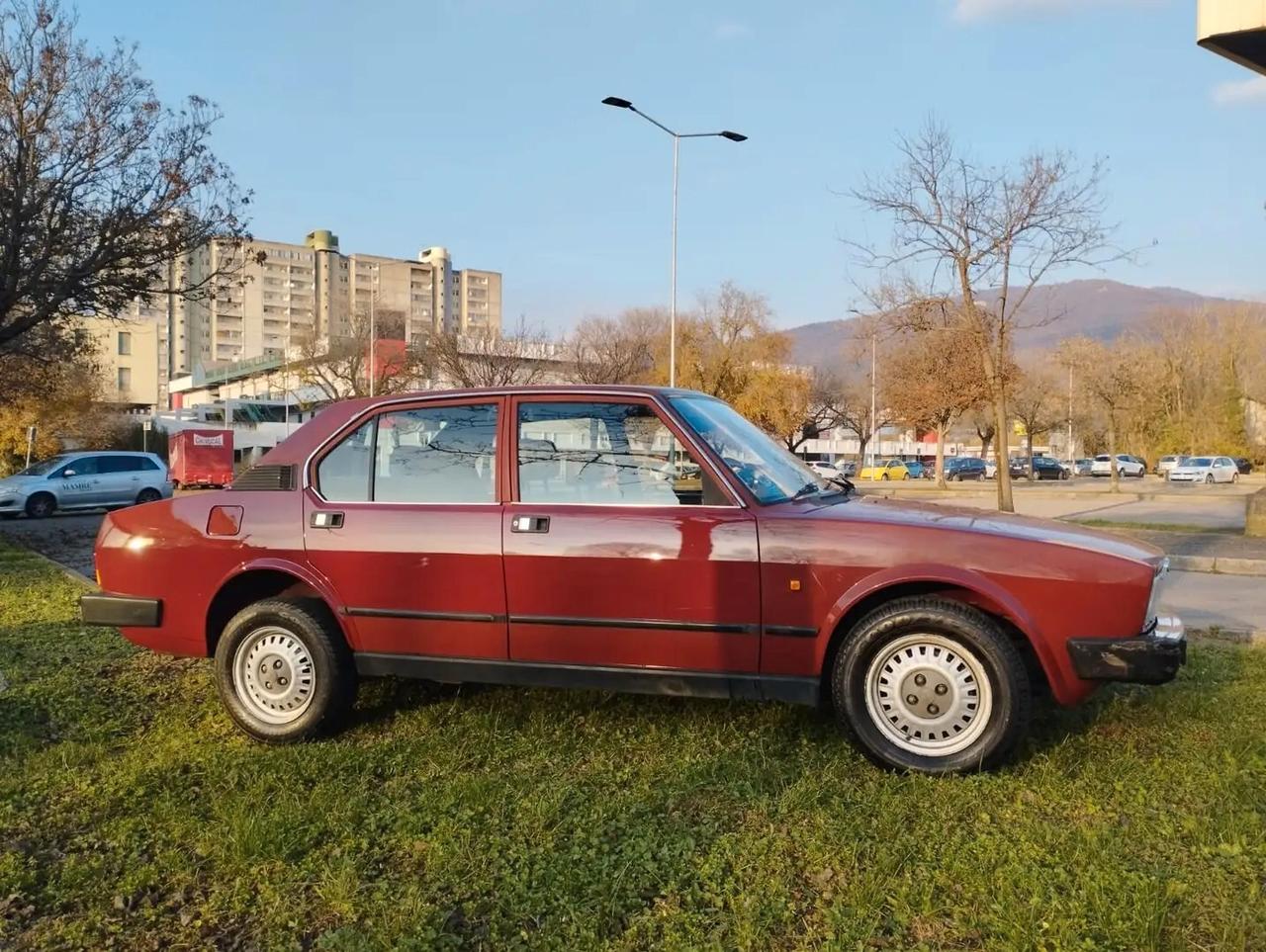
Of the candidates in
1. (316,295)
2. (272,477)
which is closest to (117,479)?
(272,477)

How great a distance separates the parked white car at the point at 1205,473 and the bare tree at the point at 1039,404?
27.4 ft

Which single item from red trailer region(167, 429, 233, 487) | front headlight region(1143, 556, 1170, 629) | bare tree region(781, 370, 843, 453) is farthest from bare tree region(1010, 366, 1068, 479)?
front headlight region(1143, 556, 1170, 629)

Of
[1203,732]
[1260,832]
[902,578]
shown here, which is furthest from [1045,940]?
[1203,732]

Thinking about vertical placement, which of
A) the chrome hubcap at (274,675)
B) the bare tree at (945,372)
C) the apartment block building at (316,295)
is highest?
the apartment block building at (316,295)

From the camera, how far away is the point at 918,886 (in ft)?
9.25

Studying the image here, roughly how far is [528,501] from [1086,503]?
2733cm

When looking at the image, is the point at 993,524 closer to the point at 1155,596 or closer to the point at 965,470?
the point at 1155,596

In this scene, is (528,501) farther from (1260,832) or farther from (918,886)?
(1260,832)

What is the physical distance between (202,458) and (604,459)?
126 feet

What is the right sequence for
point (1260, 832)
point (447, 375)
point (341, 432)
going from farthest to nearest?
1. point (447, 375)
2. point (341, 432)
3. point (1260, 832)

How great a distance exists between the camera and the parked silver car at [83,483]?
73.3 feet

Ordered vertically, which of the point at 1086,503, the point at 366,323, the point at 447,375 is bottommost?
the point at 1086,503

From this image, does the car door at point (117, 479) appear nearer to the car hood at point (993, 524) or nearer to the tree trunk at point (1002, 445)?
the tree trunk at point (1002, 445)

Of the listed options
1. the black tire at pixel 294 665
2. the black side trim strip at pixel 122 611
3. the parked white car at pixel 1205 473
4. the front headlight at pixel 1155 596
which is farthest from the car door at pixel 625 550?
the parked white car at pixel 1205 473
